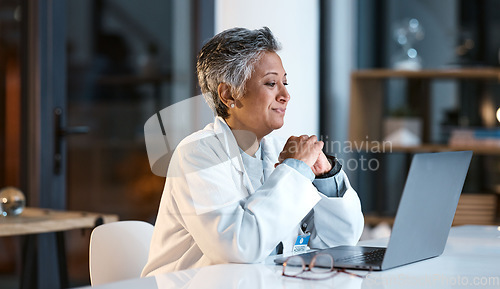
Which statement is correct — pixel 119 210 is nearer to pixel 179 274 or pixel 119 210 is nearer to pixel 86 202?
pixel 86 202

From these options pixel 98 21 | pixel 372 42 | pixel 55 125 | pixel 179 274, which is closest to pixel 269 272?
pixel 179 274

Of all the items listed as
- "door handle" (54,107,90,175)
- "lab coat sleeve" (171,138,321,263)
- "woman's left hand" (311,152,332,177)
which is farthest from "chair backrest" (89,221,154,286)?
"door handle" (54,107,90,175)

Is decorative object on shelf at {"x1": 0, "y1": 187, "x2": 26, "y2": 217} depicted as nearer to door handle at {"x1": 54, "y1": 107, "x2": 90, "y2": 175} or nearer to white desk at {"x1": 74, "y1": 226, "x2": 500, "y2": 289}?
door handle at {"x1": 54, "y1": 107, "x2": 90, "y2": 175}

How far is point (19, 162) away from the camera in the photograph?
10.2 feet

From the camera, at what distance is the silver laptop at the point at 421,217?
121 centimetres

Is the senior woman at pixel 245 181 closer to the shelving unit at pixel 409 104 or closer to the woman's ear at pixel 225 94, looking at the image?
the woman's ear at pixel 225 94

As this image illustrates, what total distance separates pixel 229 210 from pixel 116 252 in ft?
1.23

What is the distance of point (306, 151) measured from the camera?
1.55m

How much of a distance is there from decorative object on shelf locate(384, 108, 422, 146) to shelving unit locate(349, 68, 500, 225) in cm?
5

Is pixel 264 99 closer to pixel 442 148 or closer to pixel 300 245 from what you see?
pixel 300 245

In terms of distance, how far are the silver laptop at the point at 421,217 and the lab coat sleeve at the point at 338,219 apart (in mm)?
196

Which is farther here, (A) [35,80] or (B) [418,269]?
(A) [35,80]

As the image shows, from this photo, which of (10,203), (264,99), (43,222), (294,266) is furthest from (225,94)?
(10,203)

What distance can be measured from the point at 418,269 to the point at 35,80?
2.24m
